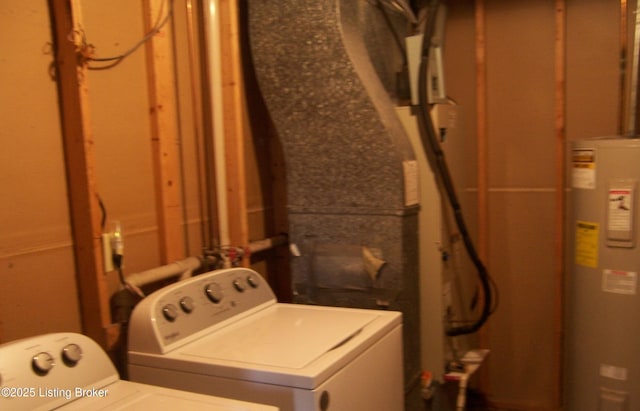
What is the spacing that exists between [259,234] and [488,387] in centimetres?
162

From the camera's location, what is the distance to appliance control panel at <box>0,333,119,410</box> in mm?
1293

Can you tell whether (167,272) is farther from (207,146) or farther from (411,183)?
(411,183)

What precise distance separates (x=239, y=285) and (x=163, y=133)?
63 cm

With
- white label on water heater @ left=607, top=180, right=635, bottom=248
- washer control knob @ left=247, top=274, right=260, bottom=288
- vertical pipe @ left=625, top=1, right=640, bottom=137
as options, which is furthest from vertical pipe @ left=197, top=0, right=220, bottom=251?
vertical pipe @ left=625, top=1, right=640, bottom=137

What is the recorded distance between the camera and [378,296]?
2.29 meters

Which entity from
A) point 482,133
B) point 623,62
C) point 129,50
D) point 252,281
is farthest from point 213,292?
point 623,62

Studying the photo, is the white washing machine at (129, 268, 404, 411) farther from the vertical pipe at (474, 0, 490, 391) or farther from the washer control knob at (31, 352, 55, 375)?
the vertical pipe at (474, 0, 490, 391)

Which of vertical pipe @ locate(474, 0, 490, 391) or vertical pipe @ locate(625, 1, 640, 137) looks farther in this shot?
vertical pipe @ locate(474, 0, 490, 391)

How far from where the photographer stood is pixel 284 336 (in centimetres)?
175

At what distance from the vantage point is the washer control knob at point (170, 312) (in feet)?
5.58

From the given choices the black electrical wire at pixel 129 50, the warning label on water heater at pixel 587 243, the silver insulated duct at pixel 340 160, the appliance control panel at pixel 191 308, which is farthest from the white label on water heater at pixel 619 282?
the black electrical wire at pixel 129 50

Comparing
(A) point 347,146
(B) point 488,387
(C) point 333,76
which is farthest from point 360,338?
(B) point 488,387

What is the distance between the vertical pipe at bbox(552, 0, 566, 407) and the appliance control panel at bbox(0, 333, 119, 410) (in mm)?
2316

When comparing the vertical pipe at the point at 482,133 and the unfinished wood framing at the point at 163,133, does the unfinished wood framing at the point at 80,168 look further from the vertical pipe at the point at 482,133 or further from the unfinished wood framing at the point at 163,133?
the vertical pipe at the point at 482,133
